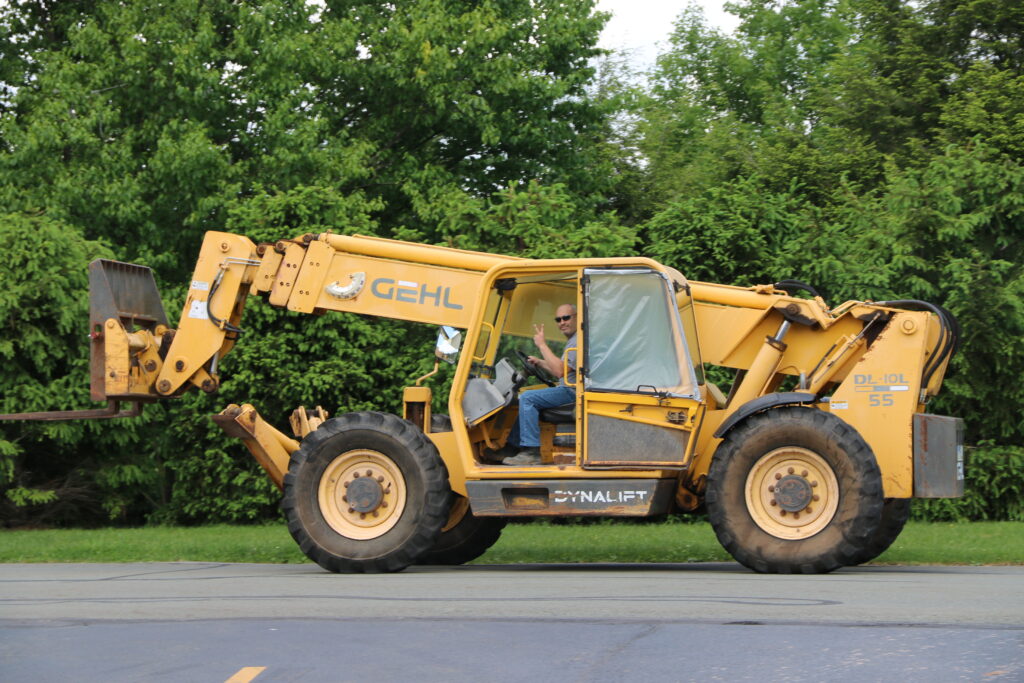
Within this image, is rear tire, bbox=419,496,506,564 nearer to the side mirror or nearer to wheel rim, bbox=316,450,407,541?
wheel rim, bbox=316,450,407,541

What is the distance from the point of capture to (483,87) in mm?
28516

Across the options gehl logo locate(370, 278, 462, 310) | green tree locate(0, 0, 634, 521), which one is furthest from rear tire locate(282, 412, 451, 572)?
green tree locate(0, 0, 634, 521)

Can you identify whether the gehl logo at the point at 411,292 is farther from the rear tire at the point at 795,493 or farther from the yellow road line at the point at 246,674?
the yellow road line at the point at 246,674

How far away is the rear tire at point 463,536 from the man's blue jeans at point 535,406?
89cm

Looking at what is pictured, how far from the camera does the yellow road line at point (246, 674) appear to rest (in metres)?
6.65

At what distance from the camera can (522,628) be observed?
7.95 metres

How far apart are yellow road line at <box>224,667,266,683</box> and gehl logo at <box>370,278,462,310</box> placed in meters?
6.25

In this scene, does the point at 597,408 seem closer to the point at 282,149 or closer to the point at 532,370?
the point at 532,370

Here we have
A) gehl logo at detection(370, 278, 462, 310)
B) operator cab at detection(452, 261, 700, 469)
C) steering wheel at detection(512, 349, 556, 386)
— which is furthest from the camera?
steering wheel at detection(512, 349, 556, 386)

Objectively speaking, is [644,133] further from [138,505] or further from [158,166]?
[138,505]

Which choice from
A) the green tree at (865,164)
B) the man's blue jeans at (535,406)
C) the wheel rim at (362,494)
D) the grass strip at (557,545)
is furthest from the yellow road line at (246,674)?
the green tree at (865,164)

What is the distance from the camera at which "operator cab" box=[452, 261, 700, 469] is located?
38.4 feet

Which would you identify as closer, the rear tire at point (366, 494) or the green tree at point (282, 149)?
the rear tire at point (366, 494)

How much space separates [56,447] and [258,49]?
33.6 ft
